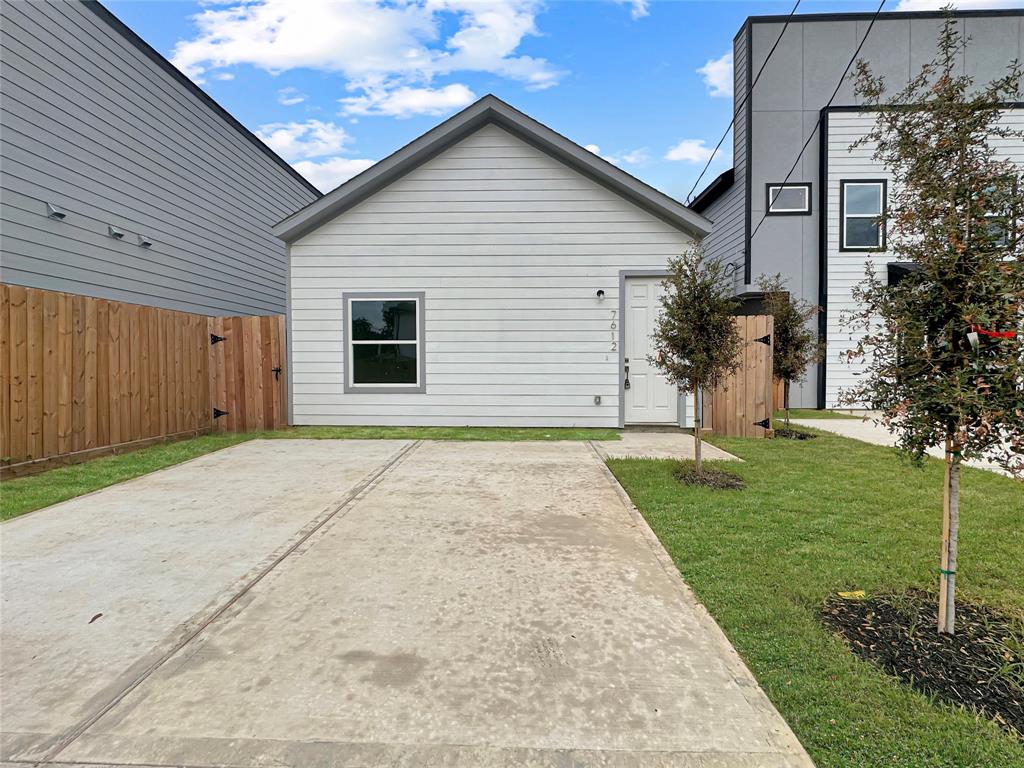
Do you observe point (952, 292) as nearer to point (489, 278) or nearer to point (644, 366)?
point (644, 366)

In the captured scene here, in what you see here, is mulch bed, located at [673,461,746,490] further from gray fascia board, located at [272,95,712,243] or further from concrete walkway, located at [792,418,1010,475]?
gray fascia board, located at [272,95,712,243]

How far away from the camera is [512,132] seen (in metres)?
9.14

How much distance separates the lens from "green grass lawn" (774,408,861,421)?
11141 mm

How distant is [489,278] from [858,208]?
960 centimetres

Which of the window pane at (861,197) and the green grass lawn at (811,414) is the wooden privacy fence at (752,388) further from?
the window pane at (861,197)

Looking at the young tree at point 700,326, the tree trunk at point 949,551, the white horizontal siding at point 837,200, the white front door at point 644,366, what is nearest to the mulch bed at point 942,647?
the tree trunk at point 949,551

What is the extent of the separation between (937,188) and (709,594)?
239 centimetres

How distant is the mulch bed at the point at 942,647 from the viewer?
2.03 metres

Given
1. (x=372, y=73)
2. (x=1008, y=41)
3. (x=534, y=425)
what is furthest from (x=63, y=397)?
(x=1008, y=41)

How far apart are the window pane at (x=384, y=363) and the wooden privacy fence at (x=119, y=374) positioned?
145cm

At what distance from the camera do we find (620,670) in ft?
7.18

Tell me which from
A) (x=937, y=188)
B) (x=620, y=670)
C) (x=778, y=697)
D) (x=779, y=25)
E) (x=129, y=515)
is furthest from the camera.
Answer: (x=779, y=25)

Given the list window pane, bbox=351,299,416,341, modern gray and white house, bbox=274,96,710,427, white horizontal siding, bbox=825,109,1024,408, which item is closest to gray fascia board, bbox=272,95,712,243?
modern gray and white house, bbox=274,96,710,427

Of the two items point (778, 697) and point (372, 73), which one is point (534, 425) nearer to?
point (778, 697)
